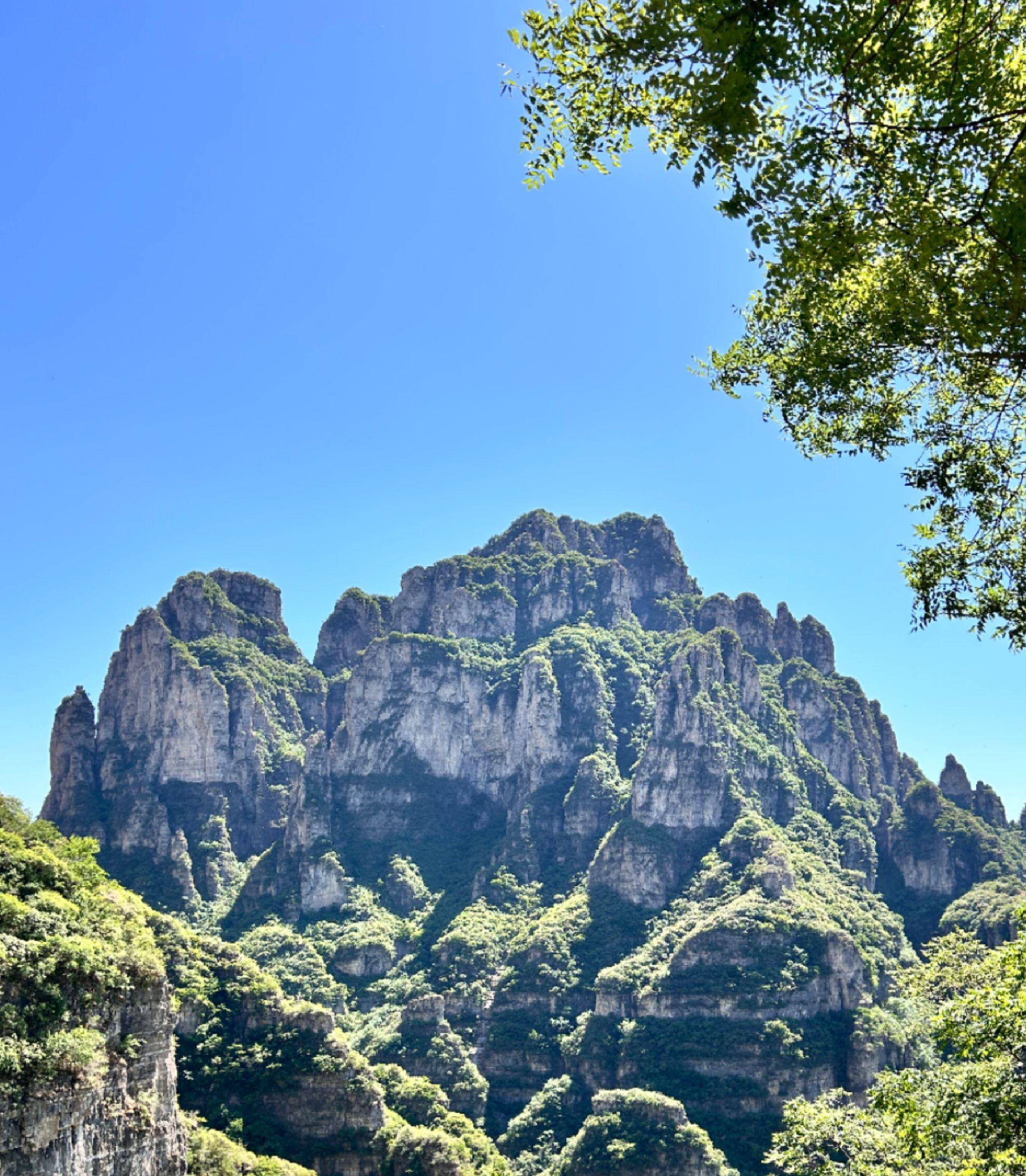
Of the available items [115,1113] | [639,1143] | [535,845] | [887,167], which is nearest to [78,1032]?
[115,1113]

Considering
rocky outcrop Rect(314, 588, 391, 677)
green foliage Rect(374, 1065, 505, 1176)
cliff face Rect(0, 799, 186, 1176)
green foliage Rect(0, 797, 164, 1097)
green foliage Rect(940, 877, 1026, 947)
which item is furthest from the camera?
rocky outcrop Rect(314, 588, 391, 677)

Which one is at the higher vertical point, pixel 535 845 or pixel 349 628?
pixel 349 628

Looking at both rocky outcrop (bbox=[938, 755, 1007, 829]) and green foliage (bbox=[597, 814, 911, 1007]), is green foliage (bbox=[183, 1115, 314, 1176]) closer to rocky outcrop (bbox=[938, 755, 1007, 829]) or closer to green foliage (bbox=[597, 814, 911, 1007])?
green foliage (bbox=[597, 814, 911, 1007])

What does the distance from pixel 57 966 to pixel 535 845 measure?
77.4 meters

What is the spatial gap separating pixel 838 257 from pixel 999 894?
94714mm

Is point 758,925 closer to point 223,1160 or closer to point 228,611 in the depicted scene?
point 223,1160

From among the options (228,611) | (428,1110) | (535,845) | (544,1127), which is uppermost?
(228,611)

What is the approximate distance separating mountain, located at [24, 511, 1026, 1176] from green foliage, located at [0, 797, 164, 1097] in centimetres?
2140

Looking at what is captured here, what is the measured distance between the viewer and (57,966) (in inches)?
819

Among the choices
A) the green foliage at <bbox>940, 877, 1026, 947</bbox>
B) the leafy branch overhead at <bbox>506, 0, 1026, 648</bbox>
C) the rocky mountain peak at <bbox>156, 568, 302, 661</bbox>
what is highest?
the rocky mountain peak at <bbox>156, 568, 302, 661</bbox>

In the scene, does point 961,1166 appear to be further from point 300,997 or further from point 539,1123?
point 300,997

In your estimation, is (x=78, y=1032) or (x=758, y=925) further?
(x=758, y=925)

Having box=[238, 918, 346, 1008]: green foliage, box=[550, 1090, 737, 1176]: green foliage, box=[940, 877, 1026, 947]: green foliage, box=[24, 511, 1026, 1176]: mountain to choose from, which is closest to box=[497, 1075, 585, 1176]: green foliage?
box=[24, 511, 1026, 1176]: mountain

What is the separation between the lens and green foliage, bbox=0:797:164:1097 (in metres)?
19.1
